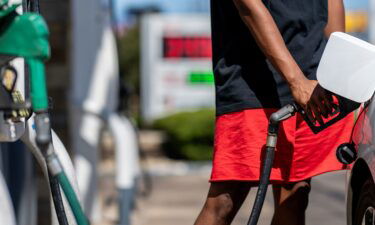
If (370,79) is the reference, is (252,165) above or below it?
below

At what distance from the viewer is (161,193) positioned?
9.62 metres

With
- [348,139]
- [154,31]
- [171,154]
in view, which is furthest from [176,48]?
[348,139]

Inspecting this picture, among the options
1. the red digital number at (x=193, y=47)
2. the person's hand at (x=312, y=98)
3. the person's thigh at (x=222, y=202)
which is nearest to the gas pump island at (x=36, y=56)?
the person's thigh at (x=222, y=202)

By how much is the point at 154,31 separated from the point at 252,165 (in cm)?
1640

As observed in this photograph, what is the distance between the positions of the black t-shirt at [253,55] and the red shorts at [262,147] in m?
0.06

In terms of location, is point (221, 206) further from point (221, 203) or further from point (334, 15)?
point (334, 15)

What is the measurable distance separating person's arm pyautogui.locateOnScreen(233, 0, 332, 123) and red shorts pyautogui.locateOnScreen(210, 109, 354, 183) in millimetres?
214

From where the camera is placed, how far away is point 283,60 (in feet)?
9.72

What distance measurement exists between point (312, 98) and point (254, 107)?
0.28 m

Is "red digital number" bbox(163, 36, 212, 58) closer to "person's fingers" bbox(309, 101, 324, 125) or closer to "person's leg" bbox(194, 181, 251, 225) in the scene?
"person's leg" bbox(194, 181, 251, 225)

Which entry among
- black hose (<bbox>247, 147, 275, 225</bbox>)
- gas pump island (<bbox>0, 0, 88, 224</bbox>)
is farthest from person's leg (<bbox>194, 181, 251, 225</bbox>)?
gas pump island (<bbox>0, 0, 88, 224</bbox>)

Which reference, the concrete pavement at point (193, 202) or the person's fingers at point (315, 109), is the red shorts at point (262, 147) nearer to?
the person's fingers at point (315, 109)

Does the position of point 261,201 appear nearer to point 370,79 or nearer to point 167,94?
point 370,79

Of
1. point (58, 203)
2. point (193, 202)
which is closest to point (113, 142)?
point (193, 202)
